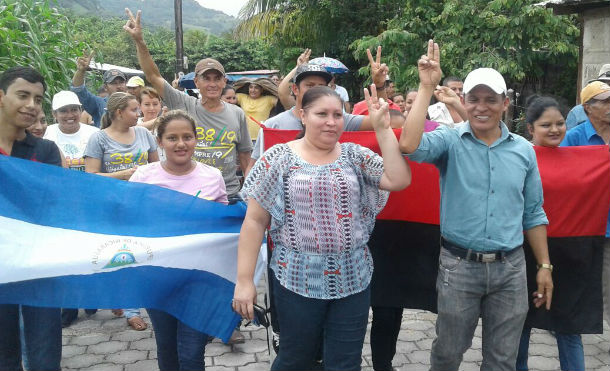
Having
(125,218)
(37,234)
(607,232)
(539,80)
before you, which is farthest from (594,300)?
(539,80)

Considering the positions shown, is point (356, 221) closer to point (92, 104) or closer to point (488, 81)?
point (488, 81)

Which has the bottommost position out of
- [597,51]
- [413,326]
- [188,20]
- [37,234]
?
[413,326]

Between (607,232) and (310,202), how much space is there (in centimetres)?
210

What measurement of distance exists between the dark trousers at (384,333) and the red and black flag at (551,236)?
0.26 ft

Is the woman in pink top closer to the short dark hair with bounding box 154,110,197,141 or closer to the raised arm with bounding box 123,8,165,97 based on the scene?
the short dark hair with bounding box 154,110,197,141

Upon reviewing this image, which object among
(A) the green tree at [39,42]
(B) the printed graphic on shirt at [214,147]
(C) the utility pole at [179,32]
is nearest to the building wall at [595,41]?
(B) the printed graphic on shirt at [214,147]

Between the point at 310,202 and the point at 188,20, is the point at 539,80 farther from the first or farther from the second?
the point at 188,20

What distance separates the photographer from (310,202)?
285 cm

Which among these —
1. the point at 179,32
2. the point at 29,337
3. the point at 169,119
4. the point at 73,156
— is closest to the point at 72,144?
the point at 73,156

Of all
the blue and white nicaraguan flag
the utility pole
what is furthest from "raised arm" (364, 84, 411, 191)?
the utility pole

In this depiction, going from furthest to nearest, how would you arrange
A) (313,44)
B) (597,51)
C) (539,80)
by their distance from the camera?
(313,44) < (539,80) < (597,51)

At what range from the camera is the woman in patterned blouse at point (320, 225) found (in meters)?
2.87

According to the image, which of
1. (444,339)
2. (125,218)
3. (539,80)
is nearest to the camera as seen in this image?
(444,339)

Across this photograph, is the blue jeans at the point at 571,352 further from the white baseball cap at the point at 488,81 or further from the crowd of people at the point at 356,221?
the white baseball cap at the point at 488,81
